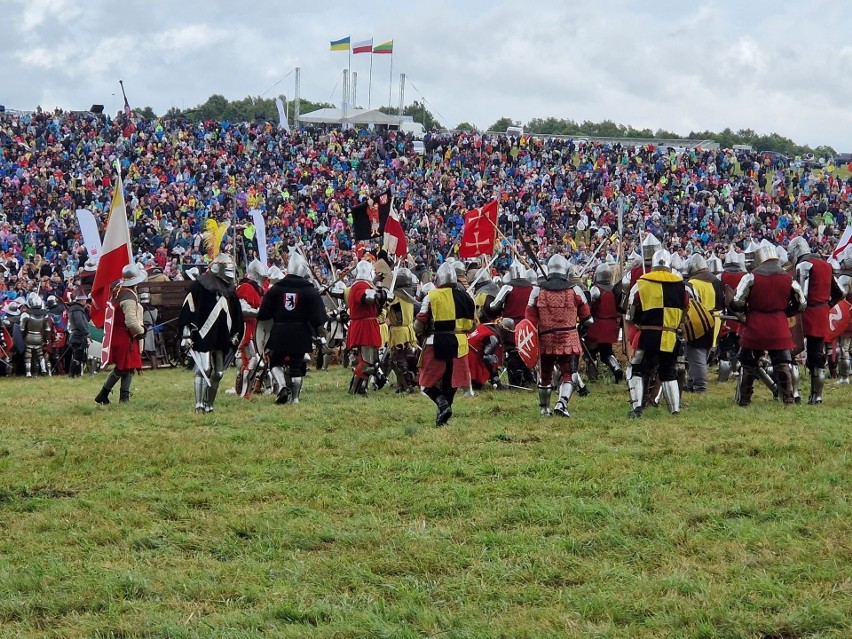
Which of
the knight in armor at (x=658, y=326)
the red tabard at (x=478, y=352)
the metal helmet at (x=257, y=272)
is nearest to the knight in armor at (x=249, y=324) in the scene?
the metal helmet at (x=257, y=272)

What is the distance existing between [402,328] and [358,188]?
82.5 ft

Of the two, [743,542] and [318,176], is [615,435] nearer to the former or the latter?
[743,542]

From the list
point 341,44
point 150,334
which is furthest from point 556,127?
point 150,334

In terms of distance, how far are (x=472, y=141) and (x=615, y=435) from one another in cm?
3545

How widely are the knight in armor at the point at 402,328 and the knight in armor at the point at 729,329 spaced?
13.0ft

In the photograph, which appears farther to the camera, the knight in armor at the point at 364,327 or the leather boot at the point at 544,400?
the knight in armor at the point at 364,327

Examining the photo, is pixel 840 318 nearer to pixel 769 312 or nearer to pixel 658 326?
pixel 769 312

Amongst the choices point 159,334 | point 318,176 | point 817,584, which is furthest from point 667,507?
point 318,176

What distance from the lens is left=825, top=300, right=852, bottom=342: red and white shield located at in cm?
1430

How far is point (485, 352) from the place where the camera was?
47.5ft

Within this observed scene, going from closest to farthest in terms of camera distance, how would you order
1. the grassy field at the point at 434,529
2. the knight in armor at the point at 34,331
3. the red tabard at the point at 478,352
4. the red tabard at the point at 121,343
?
the grassy field at the point at 434,529 → the red tabard at the point at 121,343 → the red tabard at the point at 478,352 → the knight in armor at the point at 34,331

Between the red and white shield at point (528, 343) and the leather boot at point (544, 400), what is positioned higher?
the red and white shield at point (528, 343)

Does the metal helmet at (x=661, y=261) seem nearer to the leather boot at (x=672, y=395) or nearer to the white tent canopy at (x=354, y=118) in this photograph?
the leather boot at (x=672, y=395)

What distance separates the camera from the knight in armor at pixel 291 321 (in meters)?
13.4
